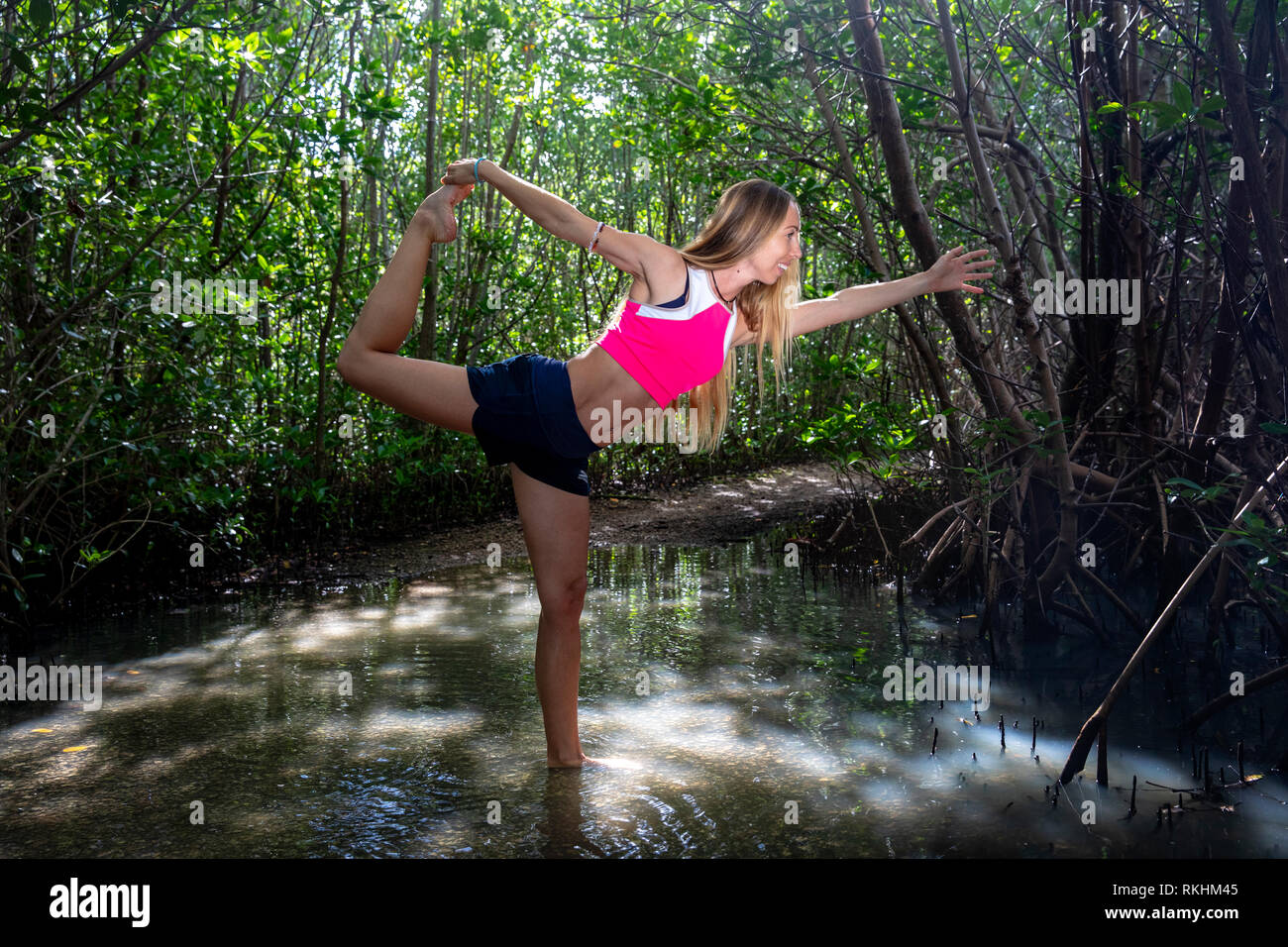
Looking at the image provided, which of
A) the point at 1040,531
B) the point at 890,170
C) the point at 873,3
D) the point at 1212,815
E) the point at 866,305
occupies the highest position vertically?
the point at 873,3

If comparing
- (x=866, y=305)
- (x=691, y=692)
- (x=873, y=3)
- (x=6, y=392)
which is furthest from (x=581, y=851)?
(x=873, y=3)

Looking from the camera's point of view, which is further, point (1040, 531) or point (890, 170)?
point (1040, 531)

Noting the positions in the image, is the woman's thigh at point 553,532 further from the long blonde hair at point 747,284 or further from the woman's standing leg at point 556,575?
the long blonde hair at point 747,284

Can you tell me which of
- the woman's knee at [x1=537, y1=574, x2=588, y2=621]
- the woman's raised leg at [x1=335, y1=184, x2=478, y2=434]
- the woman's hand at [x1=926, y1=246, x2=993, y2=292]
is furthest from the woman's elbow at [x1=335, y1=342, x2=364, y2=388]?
the woman's hand at [x1=926, y1=246, x2=993, y2=292]

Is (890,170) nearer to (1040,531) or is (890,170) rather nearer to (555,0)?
(1040,531)

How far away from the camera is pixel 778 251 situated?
10.4 feet

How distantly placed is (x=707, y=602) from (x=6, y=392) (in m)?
3.90

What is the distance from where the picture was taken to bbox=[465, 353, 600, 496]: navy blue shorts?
299cm

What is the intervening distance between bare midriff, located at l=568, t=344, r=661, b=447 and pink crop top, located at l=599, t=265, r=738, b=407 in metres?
0.02

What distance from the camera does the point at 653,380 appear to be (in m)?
3.01

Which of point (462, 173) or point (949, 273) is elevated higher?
point (462, 173)

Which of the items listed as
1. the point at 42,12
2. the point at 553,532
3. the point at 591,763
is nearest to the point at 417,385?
the point at 553,532

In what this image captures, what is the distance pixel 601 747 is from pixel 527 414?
4.61 ft

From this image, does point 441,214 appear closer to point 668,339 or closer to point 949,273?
point 668,339
